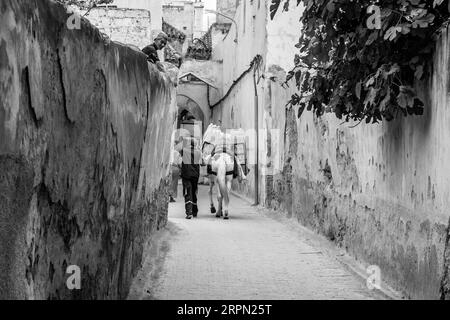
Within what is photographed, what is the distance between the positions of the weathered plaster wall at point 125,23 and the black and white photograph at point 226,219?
679 centimetres

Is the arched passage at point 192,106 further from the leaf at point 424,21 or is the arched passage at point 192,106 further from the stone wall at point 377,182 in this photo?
the leaf at point 424,21

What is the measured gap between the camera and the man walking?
558 inches

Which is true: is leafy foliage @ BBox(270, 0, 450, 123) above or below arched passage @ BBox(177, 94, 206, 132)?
below

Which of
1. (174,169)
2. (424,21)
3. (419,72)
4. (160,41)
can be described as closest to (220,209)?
(174,169)

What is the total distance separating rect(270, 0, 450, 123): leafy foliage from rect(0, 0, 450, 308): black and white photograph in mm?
16

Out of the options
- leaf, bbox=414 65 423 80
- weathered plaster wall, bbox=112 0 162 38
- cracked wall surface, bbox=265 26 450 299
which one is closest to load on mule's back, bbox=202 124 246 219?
cracked wall surface, bbox=265 26 450 299

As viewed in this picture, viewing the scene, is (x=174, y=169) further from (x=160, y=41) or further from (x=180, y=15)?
(x=180, y=15)

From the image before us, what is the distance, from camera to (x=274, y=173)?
15.8 m

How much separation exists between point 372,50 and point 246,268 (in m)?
3.15

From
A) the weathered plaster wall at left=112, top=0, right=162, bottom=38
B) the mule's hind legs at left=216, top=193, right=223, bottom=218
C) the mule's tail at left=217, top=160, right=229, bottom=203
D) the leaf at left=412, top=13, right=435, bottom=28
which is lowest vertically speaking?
the mule's hind legs at left=216, top=193, right=223, bottom=218

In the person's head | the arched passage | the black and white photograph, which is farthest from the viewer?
the arched passage

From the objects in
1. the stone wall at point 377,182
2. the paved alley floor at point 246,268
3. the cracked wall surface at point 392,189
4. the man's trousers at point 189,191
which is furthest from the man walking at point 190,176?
the cracked wall surface at point 392,189

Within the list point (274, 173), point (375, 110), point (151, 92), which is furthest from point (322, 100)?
point (274, 173)

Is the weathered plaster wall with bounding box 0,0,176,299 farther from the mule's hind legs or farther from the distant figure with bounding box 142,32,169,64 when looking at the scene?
the mule's hind legs
